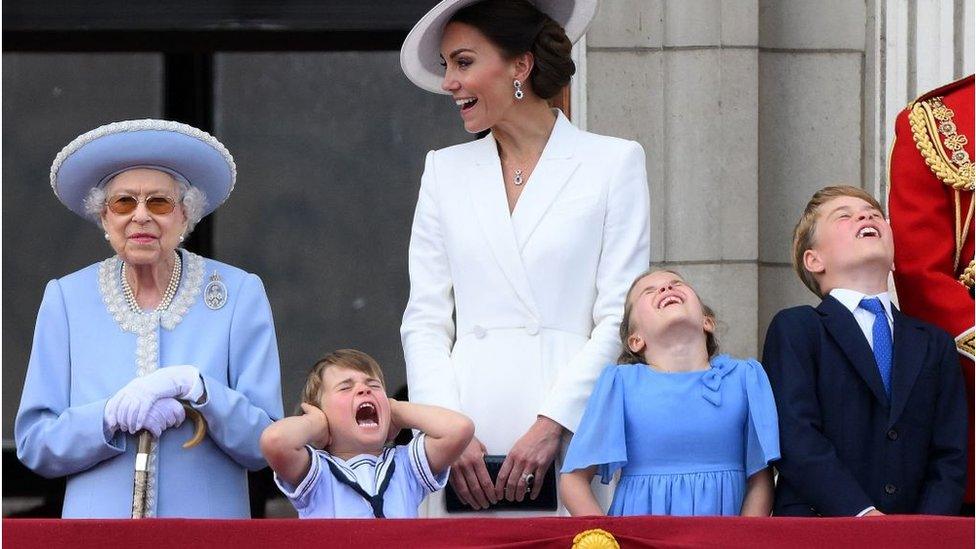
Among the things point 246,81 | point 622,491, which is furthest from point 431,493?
point 246,81

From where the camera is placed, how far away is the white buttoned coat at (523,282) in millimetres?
4492

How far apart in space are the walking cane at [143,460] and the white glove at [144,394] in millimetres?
44

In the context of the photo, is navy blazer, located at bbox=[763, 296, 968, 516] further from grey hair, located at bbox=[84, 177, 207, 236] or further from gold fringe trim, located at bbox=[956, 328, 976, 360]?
grey hair, located at bbox=[84, 177, 207, 236]

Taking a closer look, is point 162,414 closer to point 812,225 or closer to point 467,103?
point 467,103

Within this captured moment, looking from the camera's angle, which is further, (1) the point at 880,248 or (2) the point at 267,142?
(2) the point at 267,142

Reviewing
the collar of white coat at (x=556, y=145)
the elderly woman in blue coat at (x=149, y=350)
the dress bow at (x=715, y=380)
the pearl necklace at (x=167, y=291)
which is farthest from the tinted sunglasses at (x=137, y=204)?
the dress bow at (x=715, y=380)

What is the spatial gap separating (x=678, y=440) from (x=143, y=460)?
108 centimetres

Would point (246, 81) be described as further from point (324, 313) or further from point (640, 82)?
point (640, 82)

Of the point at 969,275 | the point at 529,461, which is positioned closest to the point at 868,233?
the point at 969,275

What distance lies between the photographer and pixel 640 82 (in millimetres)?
6246

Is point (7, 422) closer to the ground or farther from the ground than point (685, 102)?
closer to the ground

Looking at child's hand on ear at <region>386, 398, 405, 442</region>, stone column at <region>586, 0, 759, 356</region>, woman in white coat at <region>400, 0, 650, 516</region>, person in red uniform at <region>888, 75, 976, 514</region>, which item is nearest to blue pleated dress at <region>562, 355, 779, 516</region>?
woman in white coat at <region>400, 0, 650, 516</region>

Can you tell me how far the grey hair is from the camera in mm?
4418

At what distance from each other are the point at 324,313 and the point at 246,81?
79 centimetres
